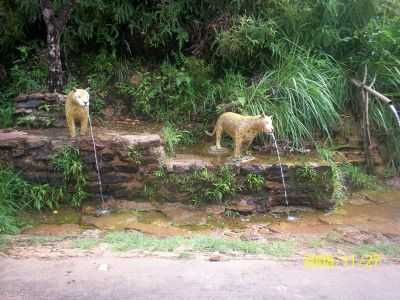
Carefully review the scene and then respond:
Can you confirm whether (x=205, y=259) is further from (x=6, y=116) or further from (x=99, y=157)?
(x=6, y=116)

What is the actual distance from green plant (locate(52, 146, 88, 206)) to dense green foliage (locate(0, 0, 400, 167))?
132cm

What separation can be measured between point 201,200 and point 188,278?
1.78m

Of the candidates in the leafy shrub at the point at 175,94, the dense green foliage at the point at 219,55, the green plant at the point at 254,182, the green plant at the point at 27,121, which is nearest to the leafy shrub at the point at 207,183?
the green plant at the point at 254,182

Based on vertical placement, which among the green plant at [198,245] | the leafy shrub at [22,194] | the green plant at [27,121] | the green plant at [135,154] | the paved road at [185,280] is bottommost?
the green plant at [198,245]

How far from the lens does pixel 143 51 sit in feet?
21.7

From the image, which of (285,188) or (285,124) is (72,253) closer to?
(285,188)

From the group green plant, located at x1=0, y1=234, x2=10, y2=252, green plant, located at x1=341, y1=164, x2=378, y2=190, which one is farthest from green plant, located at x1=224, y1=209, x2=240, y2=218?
green plant, located at x1=0, y1=234, x2=10, y2=252

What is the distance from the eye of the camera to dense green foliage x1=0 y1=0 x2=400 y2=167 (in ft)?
18.9

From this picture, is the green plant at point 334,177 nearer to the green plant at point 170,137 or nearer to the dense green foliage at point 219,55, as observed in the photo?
the dense green foliage at point 219,55

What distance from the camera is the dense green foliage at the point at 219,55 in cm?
577

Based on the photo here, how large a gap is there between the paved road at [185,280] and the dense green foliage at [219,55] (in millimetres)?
2602

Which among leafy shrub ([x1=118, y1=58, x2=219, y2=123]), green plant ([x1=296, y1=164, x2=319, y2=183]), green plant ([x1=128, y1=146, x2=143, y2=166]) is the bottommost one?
green plant ([x1=296, y1=164, x2=319, y2=183])
